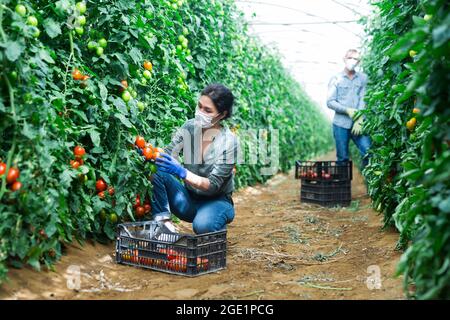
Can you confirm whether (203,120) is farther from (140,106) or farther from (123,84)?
(123,84)

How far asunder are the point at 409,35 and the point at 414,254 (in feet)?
2.88

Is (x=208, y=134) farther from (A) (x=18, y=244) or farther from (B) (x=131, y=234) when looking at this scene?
(A) (x=18, y=244)

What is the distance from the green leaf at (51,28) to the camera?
2821mm

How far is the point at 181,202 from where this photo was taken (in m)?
3.71

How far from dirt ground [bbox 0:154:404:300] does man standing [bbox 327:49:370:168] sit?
144cm

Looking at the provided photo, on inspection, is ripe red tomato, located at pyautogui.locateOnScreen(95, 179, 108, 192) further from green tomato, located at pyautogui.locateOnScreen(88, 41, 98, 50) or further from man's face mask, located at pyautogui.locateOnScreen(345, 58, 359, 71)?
man's face mask, located at pyautogui.locateOnScreen(345, 58, 359, 71)

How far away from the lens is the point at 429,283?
2041 millimetres

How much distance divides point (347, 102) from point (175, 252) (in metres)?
3.80

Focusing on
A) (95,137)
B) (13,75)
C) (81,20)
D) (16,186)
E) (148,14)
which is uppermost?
(148,14)

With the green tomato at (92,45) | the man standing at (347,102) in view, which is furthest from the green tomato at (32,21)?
the man standing at (347,102)

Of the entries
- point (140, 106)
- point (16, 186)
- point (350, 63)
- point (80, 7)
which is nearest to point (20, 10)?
point (80, 7)

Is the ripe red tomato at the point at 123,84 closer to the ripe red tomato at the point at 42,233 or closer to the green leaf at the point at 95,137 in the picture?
the green leaf at the point at 95,137

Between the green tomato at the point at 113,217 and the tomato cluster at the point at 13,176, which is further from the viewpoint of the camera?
the green tomato at the point at 113,217
